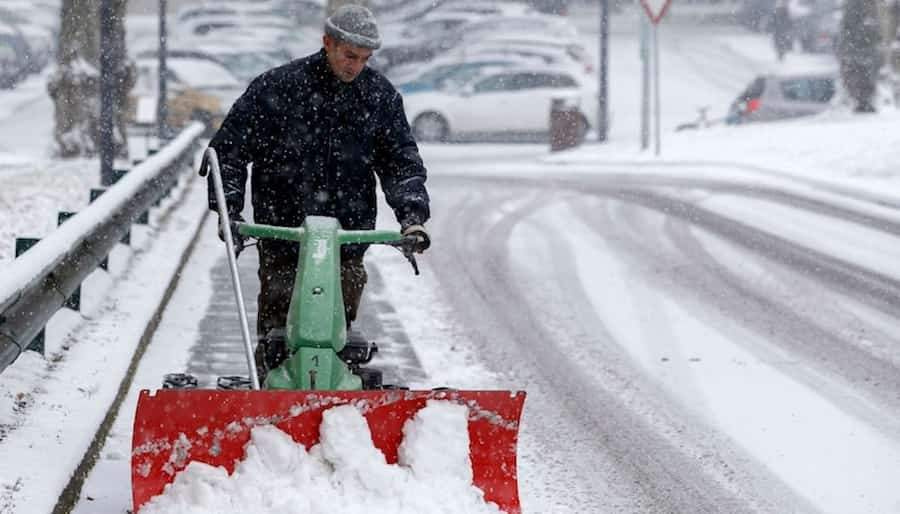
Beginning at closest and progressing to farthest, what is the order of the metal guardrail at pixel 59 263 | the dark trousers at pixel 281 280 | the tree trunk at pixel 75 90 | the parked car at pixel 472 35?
1. the dark trousers at pixel 281 280
2. the metal guardrail at pixel 59 263
3. the tree trunk at pixel 75 90
4. the parked car at pixel 472 35

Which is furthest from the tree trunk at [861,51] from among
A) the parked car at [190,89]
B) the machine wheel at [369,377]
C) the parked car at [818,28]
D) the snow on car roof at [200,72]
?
the machine wheel at [369,377]

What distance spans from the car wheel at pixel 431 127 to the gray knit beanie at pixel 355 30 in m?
23.1

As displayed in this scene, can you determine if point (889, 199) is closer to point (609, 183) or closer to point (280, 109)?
point (609, 183)

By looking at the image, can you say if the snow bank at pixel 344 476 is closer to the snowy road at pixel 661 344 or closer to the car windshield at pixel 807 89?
the snowy road at pixel 661 344

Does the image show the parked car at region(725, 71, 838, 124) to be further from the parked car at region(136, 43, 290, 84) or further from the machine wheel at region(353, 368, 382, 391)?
the machine wheel at region(353, 368, 382, 391)

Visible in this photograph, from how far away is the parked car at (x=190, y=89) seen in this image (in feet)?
94.0

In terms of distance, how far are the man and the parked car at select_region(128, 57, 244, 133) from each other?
21.1 m

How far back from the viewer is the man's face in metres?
5.79

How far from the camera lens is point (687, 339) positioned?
30.6 feet

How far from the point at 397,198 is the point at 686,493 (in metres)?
1.53

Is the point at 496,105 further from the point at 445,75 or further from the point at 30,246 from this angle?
the point at 30,246

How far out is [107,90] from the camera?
13.8 m

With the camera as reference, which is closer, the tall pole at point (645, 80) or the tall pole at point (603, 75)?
the tall pole at point (645, 80)

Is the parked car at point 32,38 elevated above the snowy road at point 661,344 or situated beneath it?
elevated above
